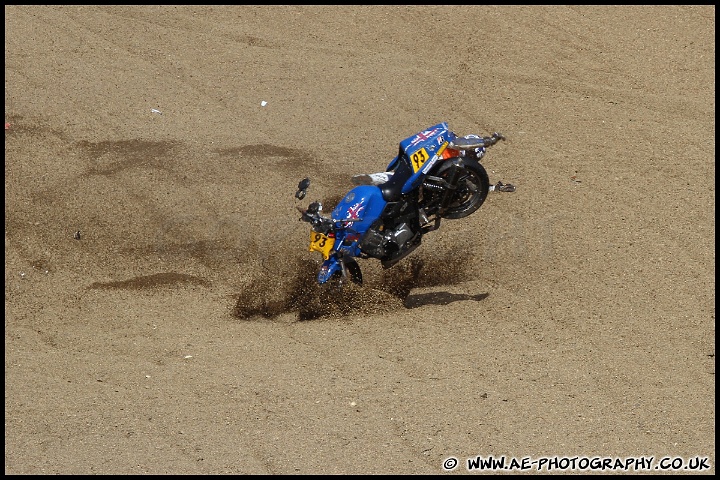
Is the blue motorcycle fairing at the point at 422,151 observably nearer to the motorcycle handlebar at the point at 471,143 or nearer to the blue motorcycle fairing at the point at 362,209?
the motorcycle handlebar at the point at 471,143

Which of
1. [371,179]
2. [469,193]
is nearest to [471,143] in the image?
[469,193]

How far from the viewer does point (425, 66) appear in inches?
533

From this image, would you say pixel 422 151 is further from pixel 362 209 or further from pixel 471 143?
pixel 362 209

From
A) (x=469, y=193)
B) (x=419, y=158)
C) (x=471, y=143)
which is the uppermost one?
(x=471, y=143)

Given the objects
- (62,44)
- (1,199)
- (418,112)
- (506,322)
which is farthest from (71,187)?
(506,322)

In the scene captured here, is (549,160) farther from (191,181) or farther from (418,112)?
(191,181)

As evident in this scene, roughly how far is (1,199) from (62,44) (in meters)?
3.69
